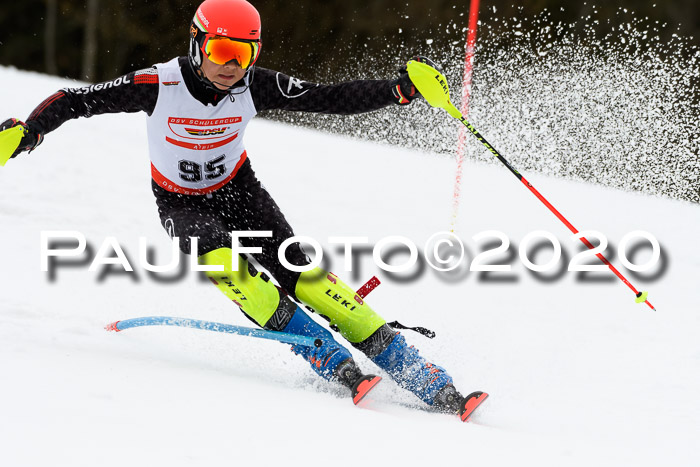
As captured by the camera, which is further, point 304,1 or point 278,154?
point 304,1

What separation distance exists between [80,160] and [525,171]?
4.59 metres

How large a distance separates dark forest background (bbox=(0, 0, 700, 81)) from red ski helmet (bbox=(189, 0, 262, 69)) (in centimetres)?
1661

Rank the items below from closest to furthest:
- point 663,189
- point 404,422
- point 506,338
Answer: point 404,422
point 506,338
point 663,189

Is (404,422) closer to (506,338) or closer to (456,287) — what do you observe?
(506,338)

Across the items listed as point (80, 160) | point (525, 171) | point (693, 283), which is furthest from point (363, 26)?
point (693, 283)

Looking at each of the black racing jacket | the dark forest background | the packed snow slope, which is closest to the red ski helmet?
the black racing jacket

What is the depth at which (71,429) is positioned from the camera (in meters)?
2.01

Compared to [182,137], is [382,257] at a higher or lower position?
lower

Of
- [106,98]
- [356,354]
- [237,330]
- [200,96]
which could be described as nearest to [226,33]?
[200,96]

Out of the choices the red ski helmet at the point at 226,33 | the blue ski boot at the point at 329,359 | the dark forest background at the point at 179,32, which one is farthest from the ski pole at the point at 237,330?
the dark forest background at the point at 179,32

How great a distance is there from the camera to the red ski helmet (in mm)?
2990

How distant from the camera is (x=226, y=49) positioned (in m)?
3.00

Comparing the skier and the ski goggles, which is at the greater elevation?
the ski goggles

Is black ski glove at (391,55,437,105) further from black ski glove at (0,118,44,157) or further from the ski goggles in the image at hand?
black ski glove at (0,118,44,157)
